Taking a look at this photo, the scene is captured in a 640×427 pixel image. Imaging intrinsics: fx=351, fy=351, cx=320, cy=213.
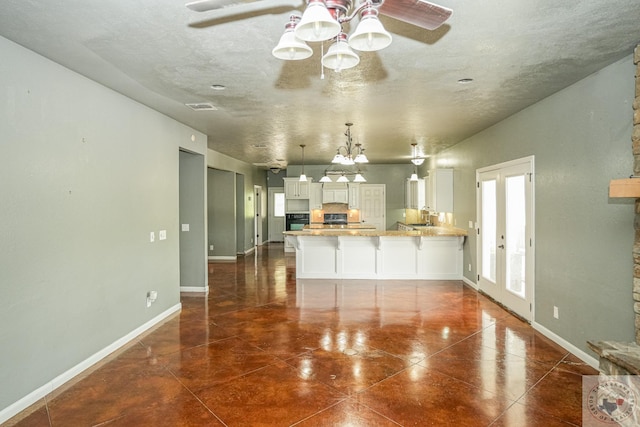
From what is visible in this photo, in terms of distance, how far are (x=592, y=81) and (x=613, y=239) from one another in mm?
1489

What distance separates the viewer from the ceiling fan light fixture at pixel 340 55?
1853 millimetres

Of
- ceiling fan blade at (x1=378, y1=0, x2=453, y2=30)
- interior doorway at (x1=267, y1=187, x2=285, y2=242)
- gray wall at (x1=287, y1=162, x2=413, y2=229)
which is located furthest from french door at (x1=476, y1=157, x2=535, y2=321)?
interior doorway at (x1=267, y1=187, x2=285, y2=242)

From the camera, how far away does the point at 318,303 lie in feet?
17.9

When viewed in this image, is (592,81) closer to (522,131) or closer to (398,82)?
(522,131)

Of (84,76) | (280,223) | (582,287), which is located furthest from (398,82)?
(280,223)

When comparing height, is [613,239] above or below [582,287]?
above

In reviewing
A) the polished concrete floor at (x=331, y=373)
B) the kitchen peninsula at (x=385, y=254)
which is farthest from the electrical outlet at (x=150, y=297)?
the kitchen peninsula at (x=385, y=254)

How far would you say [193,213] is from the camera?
19.8 ft

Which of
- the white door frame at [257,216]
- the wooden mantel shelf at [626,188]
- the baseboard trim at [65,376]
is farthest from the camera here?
the white door frame at [257,216]

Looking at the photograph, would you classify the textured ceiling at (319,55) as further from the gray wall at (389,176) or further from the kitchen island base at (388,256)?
the gray wall at (389,176)

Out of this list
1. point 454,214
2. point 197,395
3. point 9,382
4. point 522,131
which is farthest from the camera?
point 454,214

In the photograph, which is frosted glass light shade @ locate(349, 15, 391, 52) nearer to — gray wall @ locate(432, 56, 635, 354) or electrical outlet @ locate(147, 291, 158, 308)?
gray wall @ locate(432, 56, 635, 354)

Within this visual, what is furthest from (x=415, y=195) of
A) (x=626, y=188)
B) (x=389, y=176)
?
(x=626, y=188)

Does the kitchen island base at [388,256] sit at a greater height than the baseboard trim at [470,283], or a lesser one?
greater
